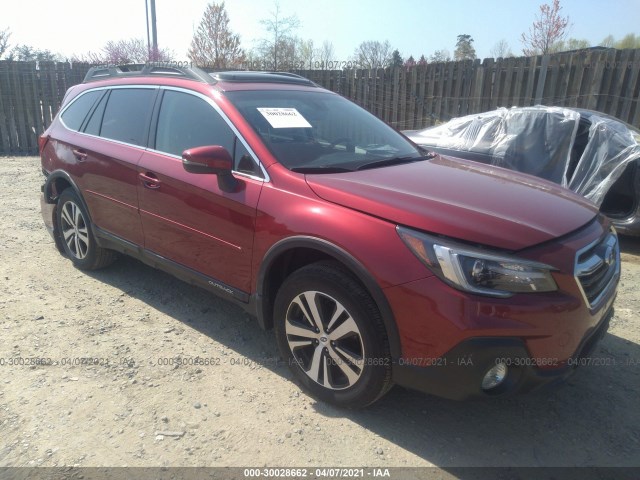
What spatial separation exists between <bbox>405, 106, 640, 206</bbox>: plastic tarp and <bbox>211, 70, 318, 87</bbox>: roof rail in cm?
284

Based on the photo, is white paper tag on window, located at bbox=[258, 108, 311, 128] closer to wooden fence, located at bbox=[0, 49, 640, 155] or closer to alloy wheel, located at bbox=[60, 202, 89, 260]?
alloy wheel, located at bbox=[60, 202, 89, 260]

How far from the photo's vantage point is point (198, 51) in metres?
20.1

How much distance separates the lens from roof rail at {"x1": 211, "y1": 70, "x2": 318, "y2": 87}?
3668 mm

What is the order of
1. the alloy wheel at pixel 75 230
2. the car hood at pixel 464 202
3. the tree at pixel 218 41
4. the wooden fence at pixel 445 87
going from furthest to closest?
the tree at pixel 218 41 → the wooden fence at pixel 445 87 → the alloy wheel at pixel 75 230 → the car hood at pixel 464 202

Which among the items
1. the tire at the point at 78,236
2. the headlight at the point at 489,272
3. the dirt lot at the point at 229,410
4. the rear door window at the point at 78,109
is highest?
the rear door window at the point at 78,109

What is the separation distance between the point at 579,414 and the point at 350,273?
1588 mm

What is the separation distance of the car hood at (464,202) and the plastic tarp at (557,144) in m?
2.81

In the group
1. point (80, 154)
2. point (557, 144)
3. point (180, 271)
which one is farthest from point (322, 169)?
point (557, 144)

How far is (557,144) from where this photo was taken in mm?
5863

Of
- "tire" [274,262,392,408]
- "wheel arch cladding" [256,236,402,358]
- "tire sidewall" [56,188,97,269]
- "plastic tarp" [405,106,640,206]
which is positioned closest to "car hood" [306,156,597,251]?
"wheel arch cladding" [256,236,402,358]

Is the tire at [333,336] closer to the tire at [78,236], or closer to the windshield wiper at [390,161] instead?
the windshield wiper at [390,161]

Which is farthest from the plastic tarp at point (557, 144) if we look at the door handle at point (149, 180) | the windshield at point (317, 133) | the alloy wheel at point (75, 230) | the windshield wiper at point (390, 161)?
the alloy wheel at point (75, 230)

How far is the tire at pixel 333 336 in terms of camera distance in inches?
99.2

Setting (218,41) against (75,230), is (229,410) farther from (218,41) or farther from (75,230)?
(218,41)
